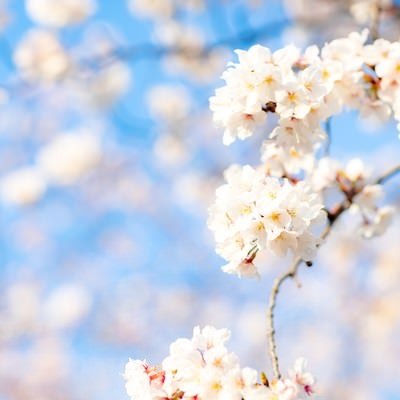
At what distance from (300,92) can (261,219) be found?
44cm

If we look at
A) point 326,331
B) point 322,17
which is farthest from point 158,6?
point 326,331

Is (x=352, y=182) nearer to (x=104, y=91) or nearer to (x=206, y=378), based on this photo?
(x=206, y=378)

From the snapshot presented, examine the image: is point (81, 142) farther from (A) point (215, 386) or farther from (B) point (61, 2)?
(A) point (215, 386)

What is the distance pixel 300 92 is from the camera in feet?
5.61

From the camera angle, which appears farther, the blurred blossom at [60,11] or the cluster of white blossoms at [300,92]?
the blurred blossom at [60,11]

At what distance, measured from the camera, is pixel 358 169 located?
2205 millimetres

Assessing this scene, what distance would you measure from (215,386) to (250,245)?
1.08 feet

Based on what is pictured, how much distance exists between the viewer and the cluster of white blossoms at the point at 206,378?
4.40ft

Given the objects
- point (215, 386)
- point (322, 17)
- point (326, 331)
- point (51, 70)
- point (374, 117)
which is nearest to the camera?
point (215, 386)

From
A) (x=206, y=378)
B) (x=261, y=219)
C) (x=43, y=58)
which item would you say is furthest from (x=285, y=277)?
(x=43, y=58)

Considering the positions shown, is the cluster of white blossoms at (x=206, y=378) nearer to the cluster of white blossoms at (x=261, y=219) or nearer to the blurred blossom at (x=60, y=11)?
the cluster of white blossoms at (x=261, y=219)

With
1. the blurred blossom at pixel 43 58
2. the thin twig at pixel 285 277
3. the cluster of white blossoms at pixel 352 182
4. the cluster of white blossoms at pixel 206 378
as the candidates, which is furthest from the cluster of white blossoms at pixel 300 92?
the blurred blossom at pixel 43 58

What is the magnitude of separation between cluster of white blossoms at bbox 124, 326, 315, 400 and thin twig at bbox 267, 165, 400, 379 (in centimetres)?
5

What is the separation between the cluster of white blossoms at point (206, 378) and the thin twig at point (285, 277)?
52mm
